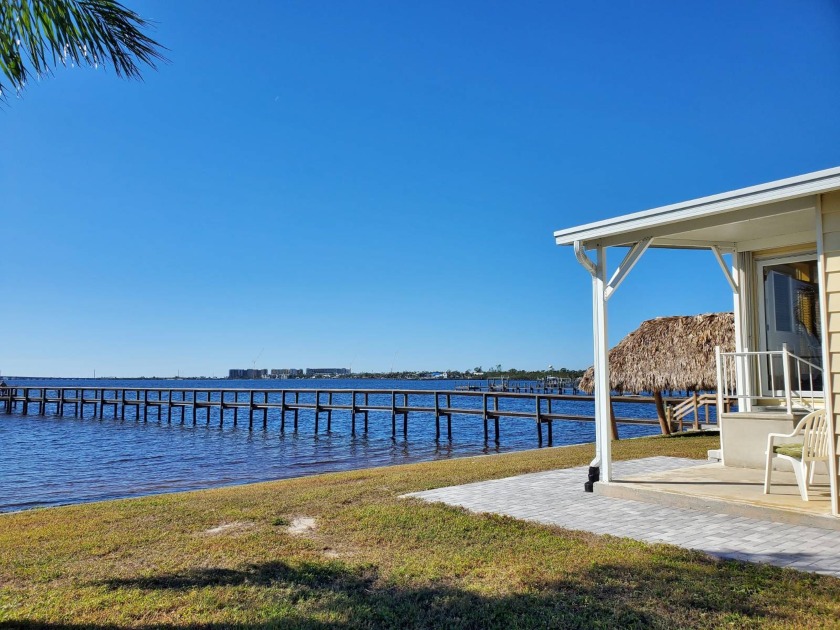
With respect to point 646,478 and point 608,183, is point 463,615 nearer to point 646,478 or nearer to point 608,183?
point 646,478

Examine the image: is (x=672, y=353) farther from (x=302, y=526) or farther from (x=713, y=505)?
(x=302, y=526)

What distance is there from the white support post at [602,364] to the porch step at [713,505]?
0.81 feet

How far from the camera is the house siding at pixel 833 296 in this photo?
16.9 ft

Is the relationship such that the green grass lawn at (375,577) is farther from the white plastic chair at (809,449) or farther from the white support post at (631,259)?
the white support post at (631,259)

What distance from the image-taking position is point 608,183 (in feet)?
56.0

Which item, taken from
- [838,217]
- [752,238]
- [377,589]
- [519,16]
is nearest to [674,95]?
[519,16]

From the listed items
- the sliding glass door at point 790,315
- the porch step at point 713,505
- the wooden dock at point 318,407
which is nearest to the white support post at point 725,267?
the sliding glass door at point 790,315

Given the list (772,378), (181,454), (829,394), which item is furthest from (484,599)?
(181,454)

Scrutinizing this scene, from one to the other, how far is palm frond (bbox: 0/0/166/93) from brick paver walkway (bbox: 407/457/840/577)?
495 centimetres

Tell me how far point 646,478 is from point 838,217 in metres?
3.68

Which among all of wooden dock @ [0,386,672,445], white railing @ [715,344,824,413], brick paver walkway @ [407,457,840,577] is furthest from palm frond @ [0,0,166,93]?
wooden dock @ [0,386,672,445]

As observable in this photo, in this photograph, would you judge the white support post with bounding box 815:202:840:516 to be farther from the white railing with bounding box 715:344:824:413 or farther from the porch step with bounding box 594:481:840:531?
the white railing with bounding box 715:344:824:413

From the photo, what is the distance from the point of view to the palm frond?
10.7ft

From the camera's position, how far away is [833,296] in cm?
520
